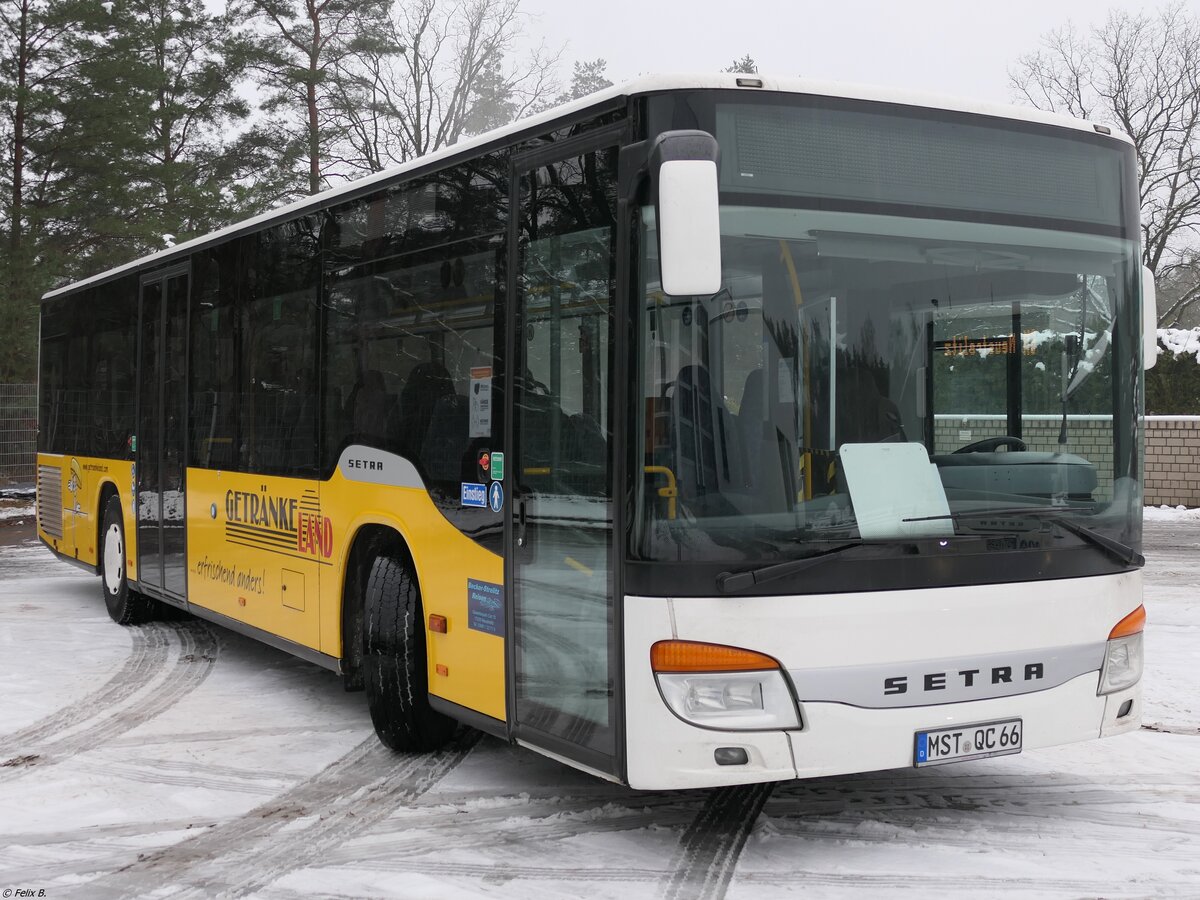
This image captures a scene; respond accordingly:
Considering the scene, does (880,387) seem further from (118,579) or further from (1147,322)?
(118,579)

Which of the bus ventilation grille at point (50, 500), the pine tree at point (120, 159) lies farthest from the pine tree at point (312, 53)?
the bus ventilation grille at point (50, 500)

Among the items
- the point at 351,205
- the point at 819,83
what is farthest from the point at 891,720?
the point at 351,205

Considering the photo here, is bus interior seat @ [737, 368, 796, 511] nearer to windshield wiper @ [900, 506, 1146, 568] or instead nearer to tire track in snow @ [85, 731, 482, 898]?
windshield wiper @ [900, 506, 1146, 568]

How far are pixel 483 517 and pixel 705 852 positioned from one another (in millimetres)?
1603

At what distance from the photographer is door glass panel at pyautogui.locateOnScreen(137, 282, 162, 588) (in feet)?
32.4

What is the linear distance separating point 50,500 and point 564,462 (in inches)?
381

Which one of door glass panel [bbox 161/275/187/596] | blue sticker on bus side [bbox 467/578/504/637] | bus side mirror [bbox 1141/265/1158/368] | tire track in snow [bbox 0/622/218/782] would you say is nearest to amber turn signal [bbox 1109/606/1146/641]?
bus side mirror [bbox 1141/265/1158/368]

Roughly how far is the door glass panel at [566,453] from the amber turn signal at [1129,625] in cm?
198

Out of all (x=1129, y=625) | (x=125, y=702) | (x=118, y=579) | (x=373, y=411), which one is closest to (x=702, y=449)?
(x=1129, y=625)

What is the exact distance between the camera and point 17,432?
23.6 meters

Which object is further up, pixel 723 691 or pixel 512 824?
pixel 723 691

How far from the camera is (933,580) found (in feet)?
15.5

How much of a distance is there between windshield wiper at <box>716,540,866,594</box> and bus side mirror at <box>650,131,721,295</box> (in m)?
0.95

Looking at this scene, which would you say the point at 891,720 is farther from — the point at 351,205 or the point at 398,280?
the point at 351,205
